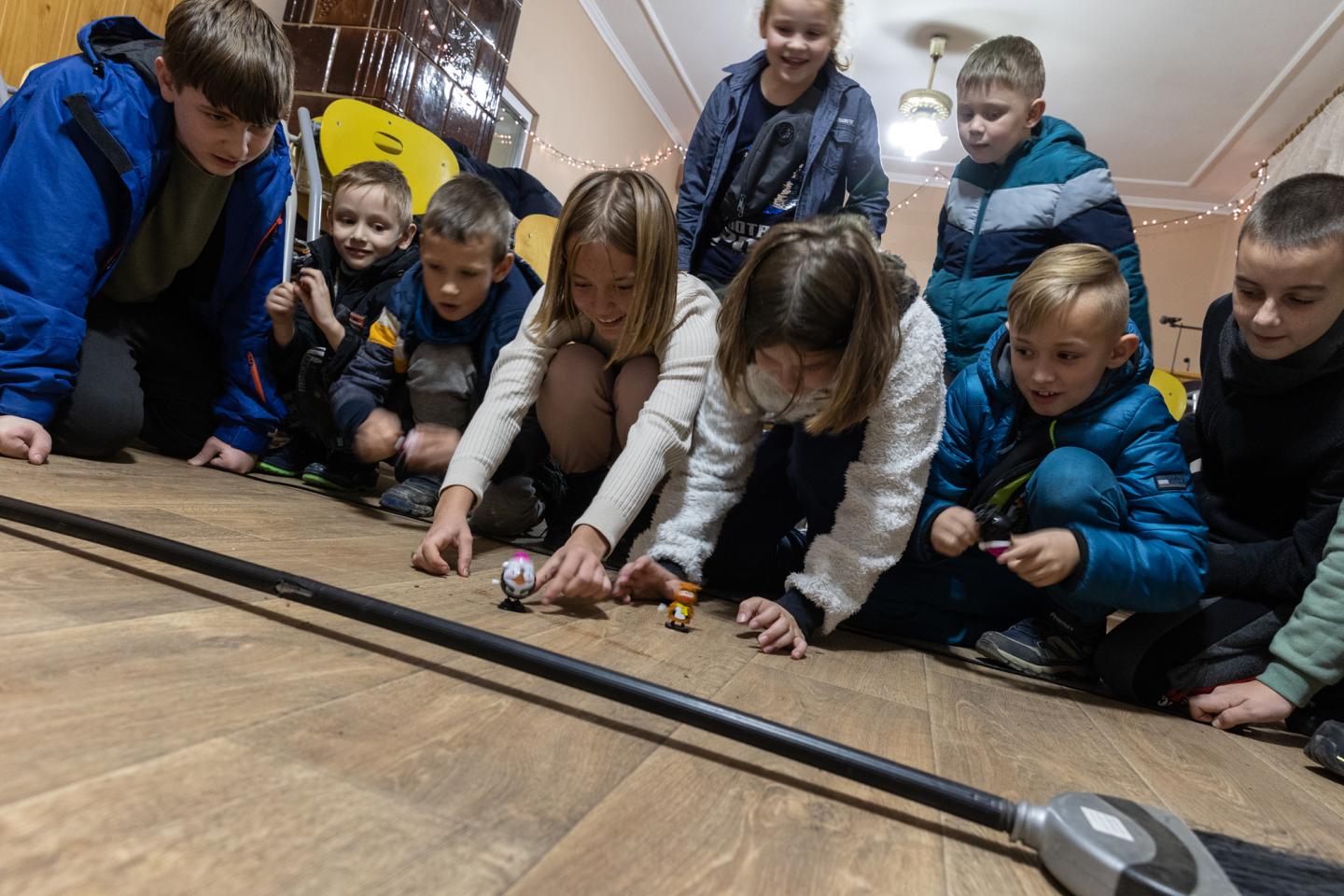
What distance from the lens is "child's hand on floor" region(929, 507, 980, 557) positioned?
112cm

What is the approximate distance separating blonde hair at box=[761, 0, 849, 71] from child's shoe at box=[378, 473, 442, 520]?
118 centimetres

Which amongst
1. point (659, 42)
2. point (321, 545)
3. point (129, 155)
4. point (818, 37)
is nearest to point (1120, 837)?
point (321, 545)

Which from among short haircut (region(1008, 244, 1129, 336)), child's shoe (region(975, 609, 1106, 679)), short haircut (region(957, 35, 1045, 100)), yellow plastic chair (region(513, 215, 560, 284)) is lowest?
child's shoe (region(975, 609, 1106, 679))

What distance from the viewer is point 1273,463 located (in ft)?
4.02

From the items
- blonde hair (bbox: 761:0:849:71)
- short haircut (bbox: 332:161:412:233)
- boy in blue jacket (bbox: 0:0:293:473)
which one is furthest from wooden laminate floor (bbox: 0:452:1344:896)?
blonde hair (bbox: 761:0:849:71)

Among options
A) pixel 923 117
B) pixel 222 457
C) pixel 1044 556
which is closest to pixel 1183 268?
pixel 923 117

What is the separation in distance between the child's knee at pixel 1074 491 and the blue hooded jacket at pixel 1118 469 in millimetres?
21

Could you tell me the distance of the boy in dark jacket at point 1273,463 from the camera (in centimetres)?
114

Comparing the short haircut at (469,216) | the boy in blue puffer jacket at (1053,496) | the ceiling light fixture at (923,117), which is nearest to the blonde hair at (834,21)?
the short haircut at (469,216)

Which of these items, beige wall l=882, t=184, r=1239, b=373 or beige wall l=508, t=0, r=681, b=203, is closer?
beige wall l=508, t=0, r=681, b=203

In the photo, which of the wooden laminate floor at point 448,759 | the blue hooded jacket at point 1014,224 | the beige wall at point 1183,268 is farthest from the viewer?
the beige wall at point 1183,268

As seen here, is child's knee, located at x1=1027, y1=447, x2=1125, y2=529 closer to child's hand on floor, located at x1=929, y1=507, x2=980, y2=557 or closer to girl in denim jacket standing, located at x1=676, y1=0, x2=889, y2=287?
child's hand on floor, located at x1=929, y1=507, x2=980, y2=557

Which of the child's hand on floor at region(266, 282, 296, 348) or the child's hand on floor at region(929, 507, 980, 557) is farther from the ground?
the child's hand on floor at region(266, 282, 296, 348)

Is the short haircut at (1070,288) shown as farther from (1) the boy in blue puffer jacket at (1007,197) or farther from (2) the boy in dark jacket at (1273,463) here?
(1) the boy in blue puffer jacket at (1007,197)
